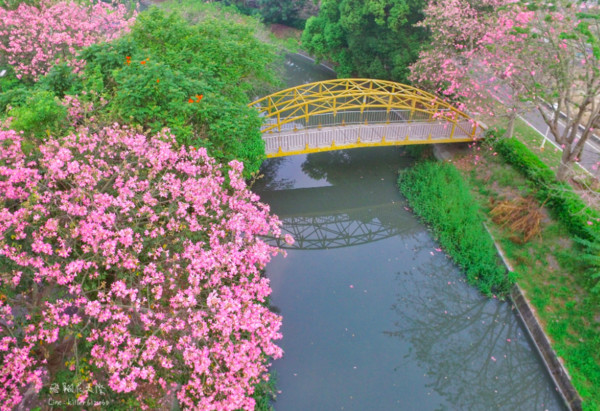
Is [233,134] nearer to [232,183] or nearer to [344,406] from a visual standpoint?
[232,183]

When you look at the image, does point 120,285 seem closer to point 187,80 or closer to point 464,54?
point 187,80

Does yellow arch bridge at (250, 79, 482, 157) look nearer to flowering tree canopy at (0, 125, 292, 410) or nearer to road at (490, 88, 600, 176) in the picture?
road at (490, 88, 600, 176)

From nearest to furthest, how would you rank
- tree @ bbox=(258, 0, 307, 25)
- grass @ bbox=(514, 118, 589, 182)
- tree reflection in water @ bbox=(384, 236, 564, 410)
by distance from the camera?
tree reflection in water @ bbox=(384, 236, 564, 410)
grass @ bbox=(514, 118, 589, 182)
tree @ bbox=(258, 0, 307, 25)

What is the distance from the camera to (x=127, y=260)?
5812 millimetres

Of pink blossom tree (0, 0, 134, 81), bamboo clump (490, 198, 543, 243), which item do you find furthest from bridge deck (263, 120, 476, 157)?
pink blossom tree (0, 0, 134, 81)

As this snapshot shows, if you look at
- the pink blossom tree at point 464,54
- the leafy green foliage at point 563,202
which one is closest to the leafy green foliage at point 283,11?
the pink blossom tree at point 464,54

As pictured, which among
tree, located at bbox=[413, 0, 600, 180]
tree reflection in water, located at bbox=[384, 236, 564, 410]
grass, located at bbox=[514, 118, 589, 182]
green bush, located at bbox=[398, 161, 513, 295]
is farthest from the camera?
grass, located at bbox=[514, 118, 589, 182]

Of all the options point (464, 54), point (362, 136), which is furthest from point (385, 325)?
point (464, 54)

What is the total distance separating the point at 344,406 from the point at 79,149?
776 cm

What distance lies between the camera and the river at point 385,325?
342 inches

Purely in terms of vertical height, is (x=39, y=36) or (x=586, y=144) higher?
(x=39, y=36)

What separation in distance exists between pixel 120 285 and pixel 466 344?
8.45m

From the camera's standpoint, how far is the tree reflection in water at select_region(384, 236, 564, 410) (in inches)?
342

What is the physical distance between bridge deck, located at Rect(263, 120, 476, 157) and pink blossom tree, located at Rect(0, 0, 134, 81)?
22.2ft
